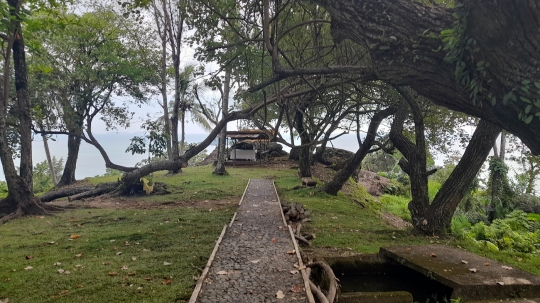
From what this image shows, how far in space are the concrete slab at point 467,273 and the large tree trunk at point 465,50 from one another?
208 centimetres

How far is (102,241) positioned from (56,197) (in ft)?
27.4

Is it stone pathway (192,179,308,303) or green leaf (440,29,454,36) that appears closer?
green leaf (440,29,454,36)

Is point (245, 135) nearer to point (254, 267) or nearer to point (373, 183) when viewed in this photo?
point (373, 183)

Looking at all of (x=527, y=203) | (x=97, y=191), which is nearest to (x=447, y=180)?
(x=527, y=203)

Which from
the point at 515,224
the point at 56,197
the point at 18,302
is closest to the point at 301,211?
the point at 18,302

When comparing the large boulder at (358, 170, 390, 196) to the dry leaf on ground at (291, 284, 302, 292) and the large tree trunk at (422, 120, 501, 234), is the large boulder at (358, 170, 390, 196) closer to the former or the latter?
the large tree trunk at (422, 120, 501, 234)

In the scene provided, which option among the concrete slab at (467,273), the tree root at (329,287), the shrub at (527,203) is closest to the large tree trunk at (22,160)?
the tree root at (329,287)

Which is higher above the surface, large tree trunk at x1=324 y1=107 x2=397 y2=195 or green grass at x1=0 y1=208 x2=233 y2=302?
large tree trunk at x1=324 y1=107 x2=397 y2=195

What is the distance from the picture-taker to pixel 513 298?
15.6ft

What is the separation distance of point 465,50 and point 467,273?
323 cm

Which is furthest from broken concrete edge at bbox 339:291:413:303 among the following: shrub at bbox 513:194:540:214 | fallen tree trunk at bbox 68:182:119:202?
shrub at bbox 513:194:540:214

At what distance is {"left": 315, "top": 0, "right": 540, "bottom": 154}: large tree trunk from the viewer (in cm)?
335

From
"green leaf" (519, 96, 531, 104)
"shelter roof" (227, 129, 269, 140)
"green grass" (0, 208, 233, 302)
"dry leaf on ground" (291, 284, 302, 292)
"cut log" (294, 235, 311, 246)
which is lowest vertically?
"green grass" (0, 208, 233, 302)

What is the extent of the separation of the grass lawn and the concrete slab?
3.15ft
